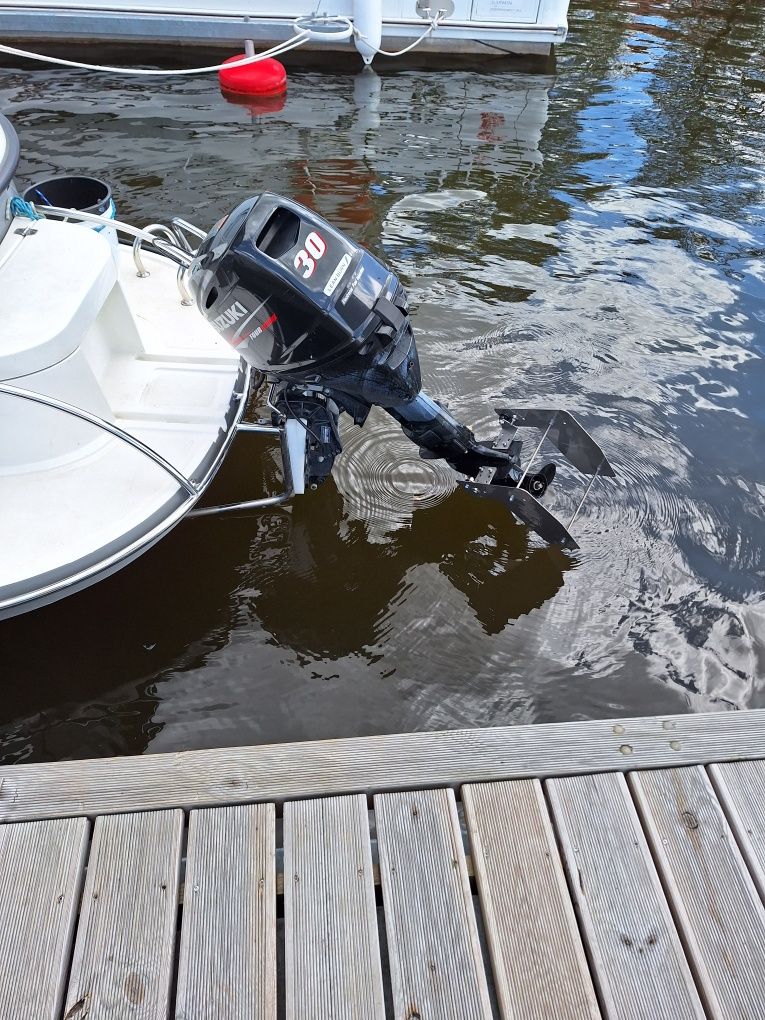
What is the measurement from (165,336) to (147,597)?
1.09 m

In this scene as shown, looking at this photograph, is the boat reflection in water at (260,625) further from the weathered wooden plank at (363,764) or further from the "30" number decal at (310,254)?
the "30" number decal at (310,254)

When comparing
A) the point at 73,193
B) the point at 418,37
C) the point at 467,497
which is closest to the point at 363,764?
the point at 467,497

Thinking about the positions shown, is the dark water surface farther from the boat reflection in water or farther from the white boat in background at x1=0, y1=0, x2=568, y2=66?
the white boat in background at x1=0, y1=0, x2=568, y2=66

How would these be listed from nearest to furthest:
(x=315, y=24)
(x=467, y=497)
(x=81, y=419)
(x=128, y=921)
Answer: (x=128, y=921)
(x=81, y=419)
(x=467, y=497)
(x=315, y=24)

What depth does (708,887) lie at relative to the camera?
166 centimetres

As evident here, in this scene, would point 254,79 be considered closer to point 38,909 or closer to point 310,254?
point 310,254

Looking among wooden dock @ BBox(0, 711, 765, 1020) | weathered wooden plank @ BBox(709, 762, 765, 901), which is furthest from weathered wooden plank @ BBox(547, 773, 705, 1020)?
weathered wooden plank @ BBox(709, 762, 765, 901)

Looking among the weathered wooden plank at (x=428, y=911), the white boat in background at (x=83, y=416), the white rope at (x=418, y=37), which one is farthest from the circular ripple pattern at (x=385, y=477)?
the white rope at (x=418, y=37)

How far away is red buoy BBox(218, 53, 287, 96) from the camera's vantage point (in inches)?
277

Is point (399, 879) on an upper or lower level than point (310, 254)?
lower

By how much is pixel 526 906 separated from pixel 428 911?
0.22m

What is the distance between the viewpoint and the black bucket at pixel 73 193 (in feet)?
11.7

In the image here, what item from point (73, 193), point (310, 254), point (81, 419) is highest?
point (310, 254)

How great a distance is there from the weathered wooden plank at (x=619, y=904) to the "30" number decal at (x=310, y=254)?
161 cm
